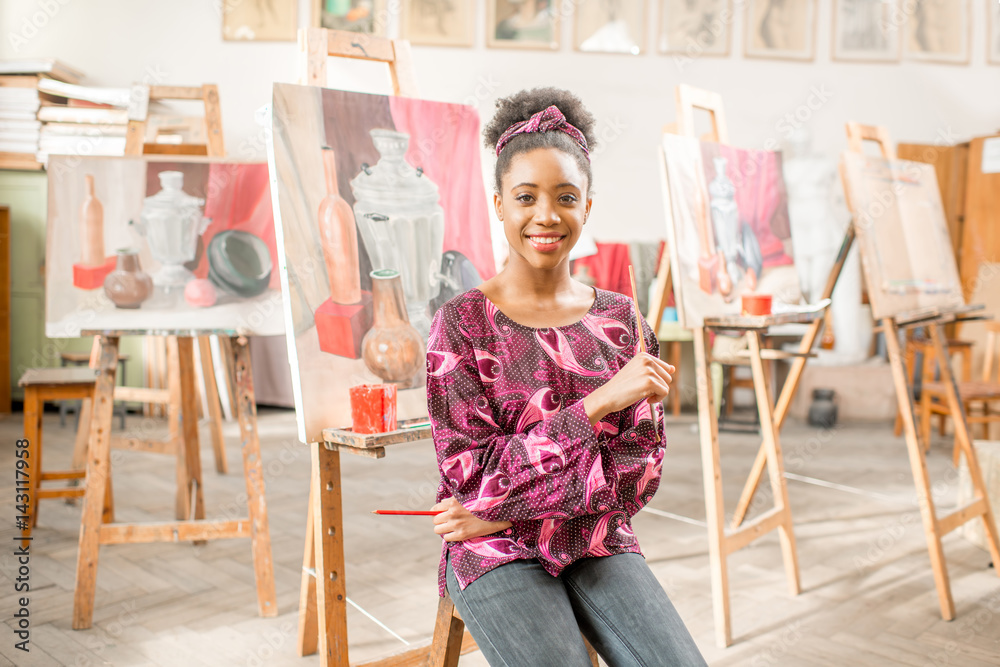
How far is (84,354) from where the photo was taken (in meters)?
4.91

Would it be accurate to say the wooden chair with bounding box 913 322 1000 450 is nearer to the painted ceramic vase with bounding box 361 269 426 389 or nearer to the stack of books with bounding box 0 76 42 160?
the painted ceramic vase with bounding box 361 269 426 389

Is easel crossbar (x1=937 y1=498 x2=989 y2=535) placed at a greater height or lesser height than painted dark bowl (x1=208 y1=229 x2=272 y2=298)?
lesser

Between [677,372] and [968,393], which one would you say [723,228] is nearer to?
[968,393]

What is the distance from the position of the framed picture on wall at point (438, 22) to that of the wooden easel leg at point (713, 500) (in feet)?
13.0

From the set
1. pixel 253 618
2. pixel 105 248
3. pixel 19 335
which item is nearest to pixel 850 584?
pixel 253 618

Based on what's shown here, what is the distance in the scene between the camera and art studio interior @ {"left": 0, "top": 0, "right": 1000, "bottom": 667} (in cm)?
126

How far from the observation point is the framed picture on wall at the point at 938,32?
→ 5.60 metres

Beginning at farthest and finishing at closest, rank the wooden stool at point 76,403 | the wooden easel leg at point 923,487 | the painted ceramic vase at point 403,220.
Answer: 1. the wooden stool at point 76,403
2. the wooden easel leg at point 923,487
3. the painted ceramic vase at point 403,220

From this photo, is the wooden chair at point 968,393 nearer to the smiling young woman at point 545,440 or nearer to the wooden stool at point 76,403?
the smiling young woman at point 545,440

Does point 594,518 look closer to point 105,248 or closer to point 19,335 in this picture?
point 105,248

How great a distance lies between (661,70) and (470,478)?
16.9ft

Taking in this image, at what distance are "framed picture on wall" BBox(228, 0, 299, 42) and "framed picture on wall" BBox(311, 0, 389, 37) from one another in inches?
6.6

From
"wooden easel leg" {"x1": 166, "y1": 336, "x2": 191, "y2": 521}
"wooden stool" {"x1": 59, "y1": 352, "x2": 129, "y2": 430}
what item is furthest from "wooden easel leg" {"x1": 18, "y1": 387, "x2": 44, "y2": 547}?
"wooden stool" {"x1": 59, "y1": 352, "x2": 129, "y2": 430}

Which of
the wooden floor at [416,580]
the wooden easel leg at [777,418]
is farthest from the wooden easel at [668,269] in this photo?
the wooden floor at [416,580]
